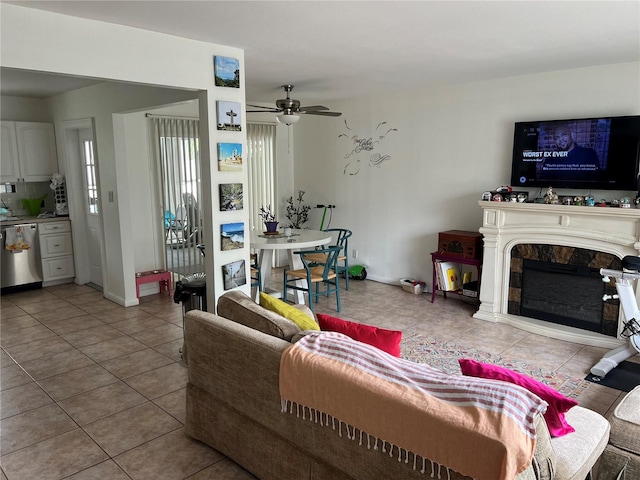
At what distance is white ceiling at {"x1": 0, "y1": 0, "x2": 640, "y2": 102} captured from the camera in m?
2.67

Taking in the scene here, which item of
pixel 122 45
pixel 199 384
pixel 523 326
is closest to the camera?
pixel 199 384

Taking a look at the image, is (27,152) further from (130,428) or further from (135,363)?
(130,428)

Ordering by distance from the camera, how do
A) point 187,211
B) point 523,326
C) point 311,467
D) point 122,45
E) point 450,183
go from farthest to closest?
1. point 187,211
2. point 450,183
3. point 523,326
4. point 122,45
5. point 311,467

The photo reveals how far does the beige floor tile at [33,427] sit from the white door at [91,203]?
3.01m

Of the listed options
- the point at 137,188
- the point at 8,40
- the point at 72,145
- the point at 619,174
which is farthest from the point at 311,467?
the point at 72,145

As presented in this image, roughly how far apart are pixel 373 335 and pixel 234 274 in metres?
1.98

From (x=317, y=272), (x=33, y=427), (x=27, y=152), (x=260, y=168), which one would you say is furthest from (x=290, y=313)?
(x=27, y=152)

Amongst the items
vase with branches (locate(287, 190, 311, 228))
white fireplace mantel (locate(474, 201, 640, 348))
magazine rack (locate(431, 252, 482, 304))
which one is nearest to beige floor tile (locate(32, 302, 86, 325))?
vase with branches (locate(287, 190, 311, 228))

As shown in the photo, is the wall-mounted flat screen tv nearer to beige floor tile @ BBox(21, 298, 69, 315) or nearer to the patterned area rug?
the patterned area rug

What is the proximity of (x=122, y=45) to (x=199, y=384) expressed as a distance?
7.36 feet

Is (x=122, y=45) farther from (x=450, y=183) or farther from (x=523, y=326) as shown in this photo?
(x=523, y=326)

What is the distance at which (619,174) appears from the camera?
13.7 ft

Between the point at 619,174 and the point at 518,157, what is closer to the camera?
the point at 619,174

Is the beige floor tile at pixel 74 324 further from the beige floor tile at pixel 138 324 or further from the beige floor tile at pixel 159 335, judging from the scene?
the beige floor tile at pixel 159 335
